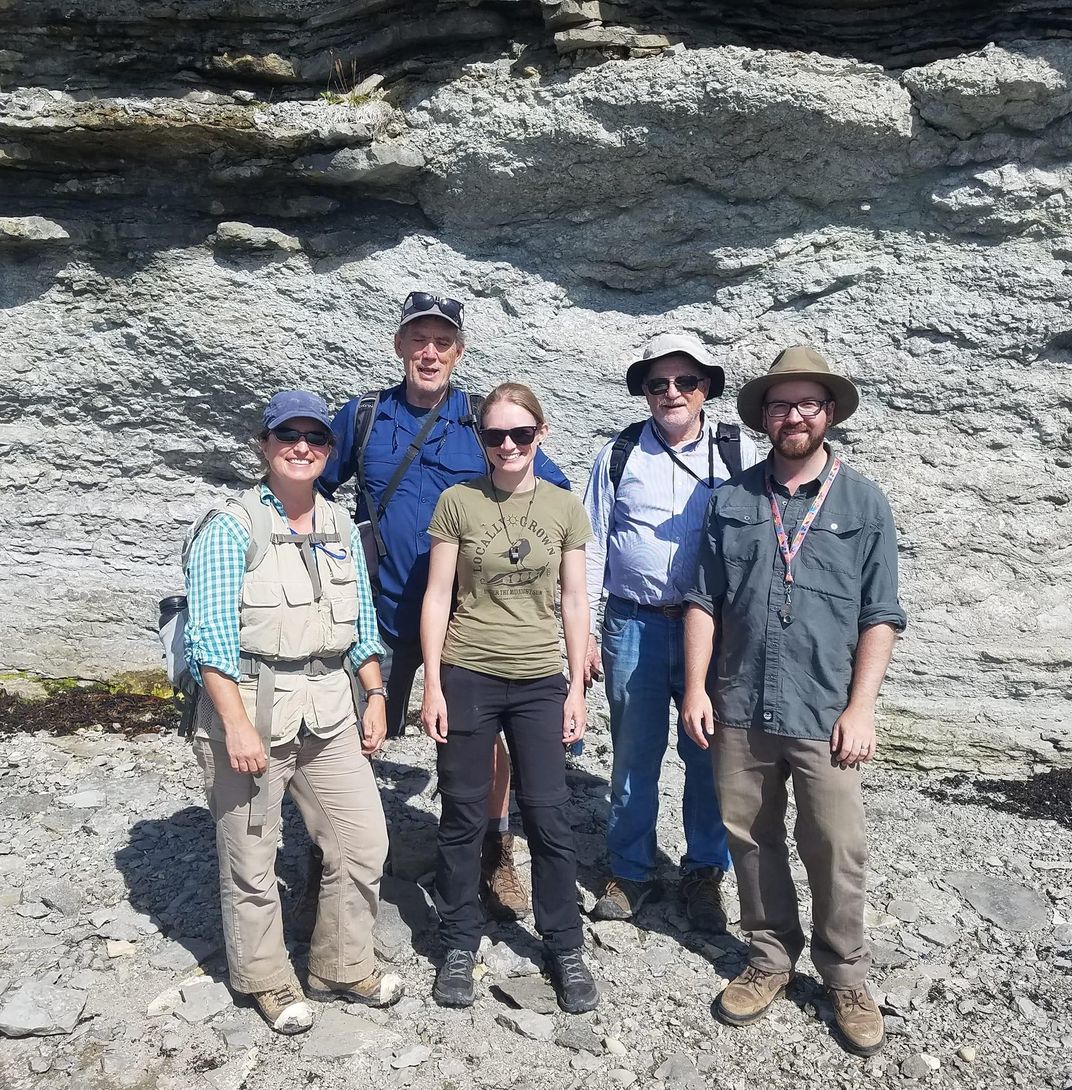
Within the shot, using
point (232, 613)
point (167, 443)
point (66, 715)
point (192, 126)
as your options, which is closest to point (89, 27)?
point (192, 126)

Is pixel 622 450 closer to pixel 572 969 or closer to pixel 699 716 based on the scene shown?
pixel 699 716

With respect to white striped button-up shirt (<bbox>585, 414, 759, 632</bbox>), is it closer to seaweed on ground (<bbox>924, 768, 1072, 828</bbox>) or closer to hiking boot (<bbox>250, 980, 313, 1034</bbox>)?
hiking boot (<bbox>250, 980, 313, 1034</bbox>)

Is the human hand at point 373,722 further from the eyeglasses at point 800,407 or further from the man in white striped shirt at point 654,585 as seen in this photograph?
the eyeglasses at point 800,407

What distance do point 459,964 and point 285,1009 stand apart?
73cm

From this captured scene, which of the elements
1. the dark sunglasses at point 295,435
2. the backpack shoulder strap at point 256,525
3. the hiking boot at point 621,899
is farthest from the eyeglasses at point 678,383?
the hiking boot at point 621,899

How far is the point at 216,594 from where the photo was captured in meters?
3.53

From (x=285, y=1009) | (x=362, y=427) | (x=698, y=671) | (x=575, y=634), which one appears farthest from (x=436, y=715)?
(x=362, y=427)

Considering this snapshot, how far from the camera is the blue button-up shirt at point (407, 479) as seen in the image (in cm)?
444

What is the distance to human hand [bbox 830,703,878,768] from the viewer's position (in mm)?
3664

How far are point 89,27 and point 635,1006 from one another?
7.20m

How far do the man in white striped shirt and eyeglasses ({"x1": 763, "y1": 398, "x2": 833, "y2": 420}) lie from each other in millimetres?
585

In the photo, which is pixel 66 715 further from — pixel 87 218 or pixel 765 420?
pixel 765 420

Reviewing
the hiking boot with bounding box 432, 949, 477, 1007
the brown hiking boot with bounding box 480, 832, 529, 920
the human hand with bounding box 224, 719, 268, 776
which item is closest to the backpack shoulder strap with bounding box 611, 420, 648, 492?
the brown hiking boot with bounding box 480, 832, 529, 920

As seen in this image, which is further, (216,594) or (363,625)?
(363,625)
